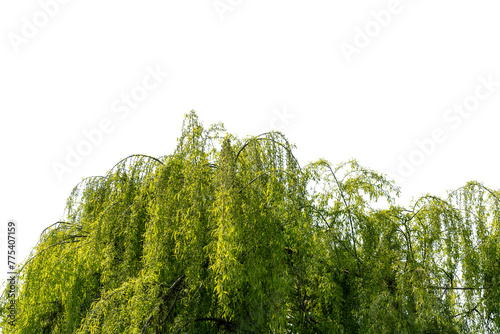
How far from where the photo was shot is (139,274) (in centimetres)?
500

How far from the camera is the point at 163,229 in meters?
4.89

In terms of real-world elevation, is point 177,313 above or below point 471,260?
below

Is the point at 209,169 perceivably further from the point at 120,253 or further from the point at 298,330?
the point at 298,330

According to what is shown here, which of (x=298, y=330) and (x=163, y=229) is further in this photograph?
(x=298, y=330)

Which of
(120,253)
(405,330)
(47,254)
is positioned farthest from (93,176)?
(405,330)

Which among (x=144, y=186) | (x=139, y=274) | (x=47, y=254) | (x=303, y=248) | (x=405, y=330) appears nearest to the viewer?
(x=303, y=248)

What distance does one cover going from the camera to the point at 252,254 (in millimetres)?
4355

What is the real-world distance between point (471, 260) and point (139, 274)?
399 cm

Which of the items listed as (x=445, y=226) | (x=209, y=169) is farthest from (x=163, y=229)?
(x=445, y=226)

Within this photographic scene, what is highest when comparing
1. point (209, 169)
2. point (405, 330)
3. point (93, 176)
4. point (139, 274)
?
point (93, 176)

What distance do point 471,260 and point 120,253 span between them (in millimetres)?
4226

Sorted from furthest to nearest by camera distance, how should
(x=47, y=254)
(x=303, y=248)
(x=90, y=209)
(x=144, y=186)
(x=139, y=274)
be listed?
(x=90, y=209)
(x=47, y=254)
(x=144, y=186)
(x=139, y=274)
(x=303, y=248)

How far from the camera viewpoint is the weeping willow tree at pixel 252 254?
4.55m

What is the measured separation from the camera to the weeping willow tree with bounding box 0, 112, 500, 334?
Result: 4547mm
